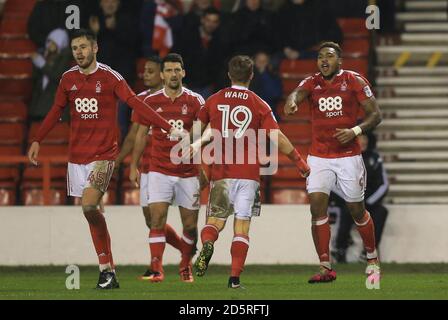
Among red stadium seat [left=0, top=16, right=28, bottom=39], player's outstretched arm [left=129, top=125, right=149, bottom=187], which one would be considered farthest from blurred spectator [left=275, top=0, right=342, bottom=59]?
player's outstretched arm [left=129, top=125, right=149, bottom=187]

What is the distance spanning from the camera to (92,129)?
12445mm

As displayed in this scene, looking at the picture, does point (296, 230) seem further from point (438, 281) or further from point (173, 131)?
point (173, 131)

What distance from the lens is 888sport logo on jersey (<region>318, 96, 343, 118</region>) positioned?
13.2 m

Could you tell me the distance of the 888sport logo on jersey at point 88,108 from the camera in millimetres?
12438

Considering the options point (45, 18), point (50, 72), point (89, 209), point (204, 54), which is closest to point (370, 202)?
point (204, 54)

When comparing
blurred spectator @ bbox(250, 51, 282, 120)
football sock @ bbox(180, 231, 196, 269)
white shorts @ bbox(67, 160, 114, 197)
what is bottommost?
football sock @ bbox(180, 231, 196, 269)

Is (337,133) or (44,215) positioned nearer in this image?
(337,133)

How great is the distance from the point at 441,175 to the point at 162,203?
620cm

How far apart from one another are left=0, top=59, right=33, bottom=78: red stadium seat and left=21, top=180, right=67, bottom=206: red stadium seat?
7.90 feet

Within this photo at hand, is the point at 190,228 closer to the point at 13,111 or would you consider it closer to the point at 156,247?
the point at 156,247

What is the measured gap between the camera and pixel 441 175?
18.9m

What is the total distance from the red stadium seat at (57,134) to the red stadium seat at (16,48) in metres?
1.63

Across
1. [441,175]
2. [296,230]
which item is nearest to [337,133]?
[296,230]

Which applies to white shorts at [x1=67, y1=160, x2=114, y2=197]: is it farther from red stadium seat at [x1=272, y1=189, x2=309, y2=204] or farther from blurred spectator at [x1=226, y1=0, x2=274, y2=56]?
blurred spectator at [x1=226, y1=0, x2=274, y2=56]
